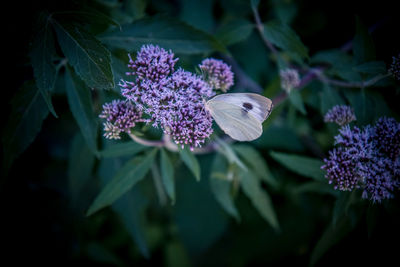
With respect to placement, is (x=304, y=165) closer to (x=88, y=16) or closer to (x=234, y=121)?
(x=234, y=121)

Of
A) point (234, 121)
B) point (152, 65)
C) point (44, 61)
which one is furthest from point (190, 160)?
point (44, 61)

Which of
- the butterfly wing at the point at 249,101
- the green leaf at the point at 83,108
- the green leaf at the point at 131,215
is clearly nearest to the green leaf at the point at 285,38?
the butterfly wing at the point at 249,101

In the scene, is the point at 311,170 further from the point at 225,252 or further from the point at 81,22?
the point at 225,252

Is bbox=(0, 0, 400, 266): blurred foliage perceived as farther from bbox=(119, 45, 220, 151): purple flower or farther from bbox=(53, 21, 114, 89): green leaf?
bbox=(119, 45, 220, 151): purple flower

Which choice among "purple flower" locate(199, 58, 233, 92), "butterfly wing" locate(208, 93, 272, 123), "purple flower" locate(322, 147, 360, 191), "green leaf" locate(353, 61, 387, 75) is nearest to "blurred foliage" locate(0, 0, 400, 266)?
"green leaf" locate(353, 61, 387, 75)

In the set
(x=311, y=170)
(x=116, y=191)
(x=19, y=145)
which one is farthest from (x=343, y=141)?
(x=19, y=145)

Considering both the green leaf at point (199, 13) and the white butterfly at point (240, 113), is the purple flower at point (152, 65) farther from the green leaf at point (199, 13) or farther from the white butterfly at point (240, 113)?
the green leaf at point (199, 13)
